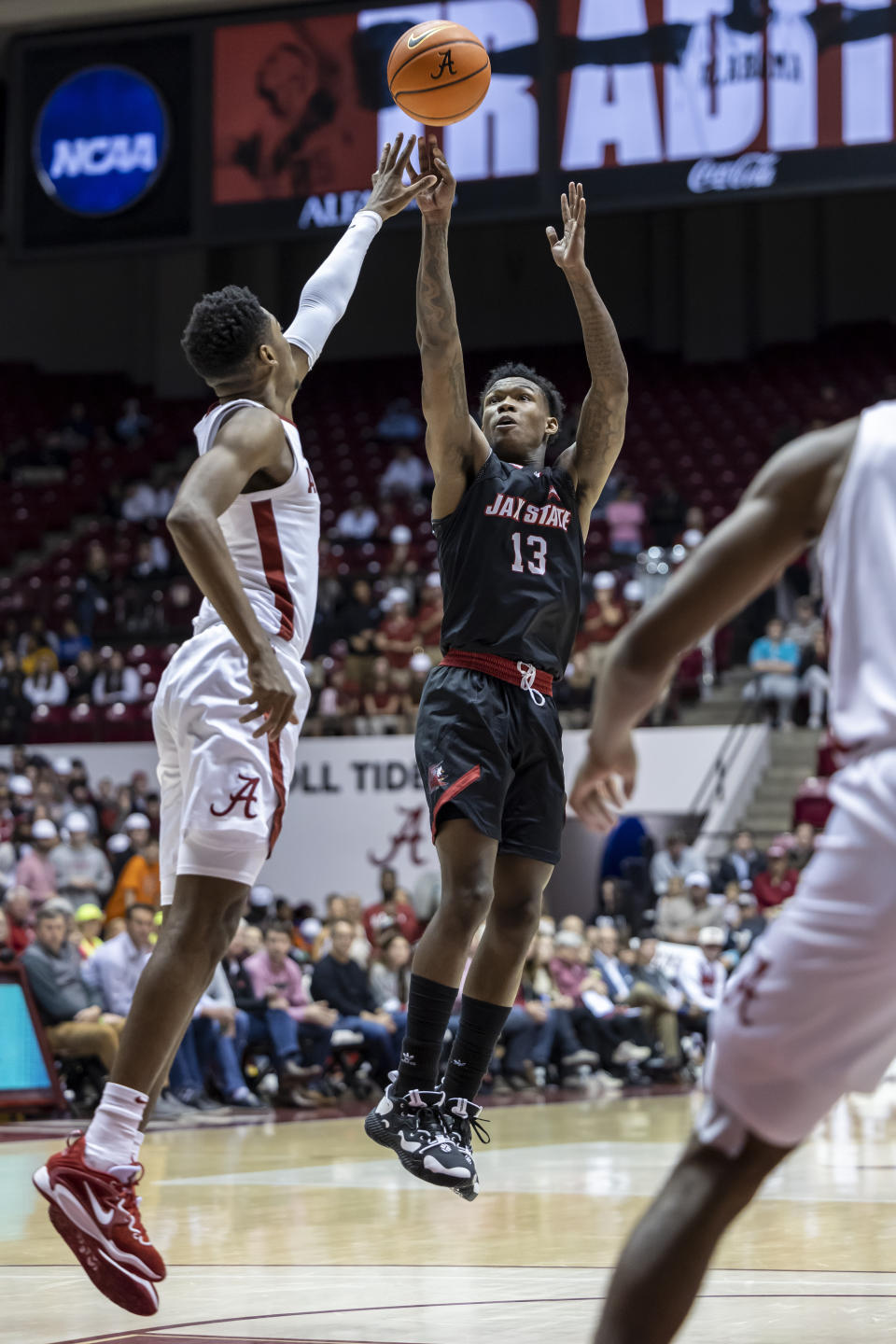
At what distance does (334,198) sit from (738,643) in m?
6.46

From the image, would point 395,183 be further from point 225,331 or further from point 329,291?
point 225,331

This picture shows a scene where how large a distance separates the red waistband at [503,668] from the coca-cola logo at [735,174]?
13.2 m

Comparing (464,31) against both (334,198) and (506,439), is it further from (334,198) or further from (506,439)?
(334,198)

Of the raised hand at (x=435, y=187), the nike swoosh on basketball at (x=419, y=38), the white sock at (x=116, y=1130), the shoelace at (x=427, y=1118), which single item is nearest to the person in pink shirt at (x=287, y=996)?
the shoelace at (x=427, y=1118)

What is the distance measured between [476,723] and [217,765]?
1.11 meters

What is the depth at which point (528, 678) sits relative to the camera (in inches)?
212

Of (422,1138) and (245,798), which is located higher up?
(245,798)

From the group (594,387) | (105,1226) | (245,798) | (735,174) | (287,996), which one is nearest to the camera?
(105,1226)

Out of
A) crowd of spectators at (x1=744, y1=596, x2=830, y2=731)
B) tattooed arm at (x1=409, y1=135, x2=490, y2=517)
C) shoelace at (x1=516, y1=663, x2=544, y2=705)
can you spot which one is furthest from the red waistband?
crowd of spectators at (x1=744, y1=596, x2=830, y2=731)

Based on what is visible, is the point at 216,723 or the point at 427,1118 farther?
the point at 427,1118

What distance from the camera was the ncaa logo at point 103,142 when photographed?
19438mm

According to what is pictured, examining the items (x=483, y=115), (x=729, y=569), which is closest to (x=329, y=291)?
(x=729, y=569)

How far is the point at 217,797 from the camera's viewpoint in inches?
170

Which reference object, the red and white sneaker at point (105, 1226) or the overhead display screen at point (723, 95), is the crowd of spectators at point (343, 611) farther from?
the red and white sneaker at point (105, 1226)
